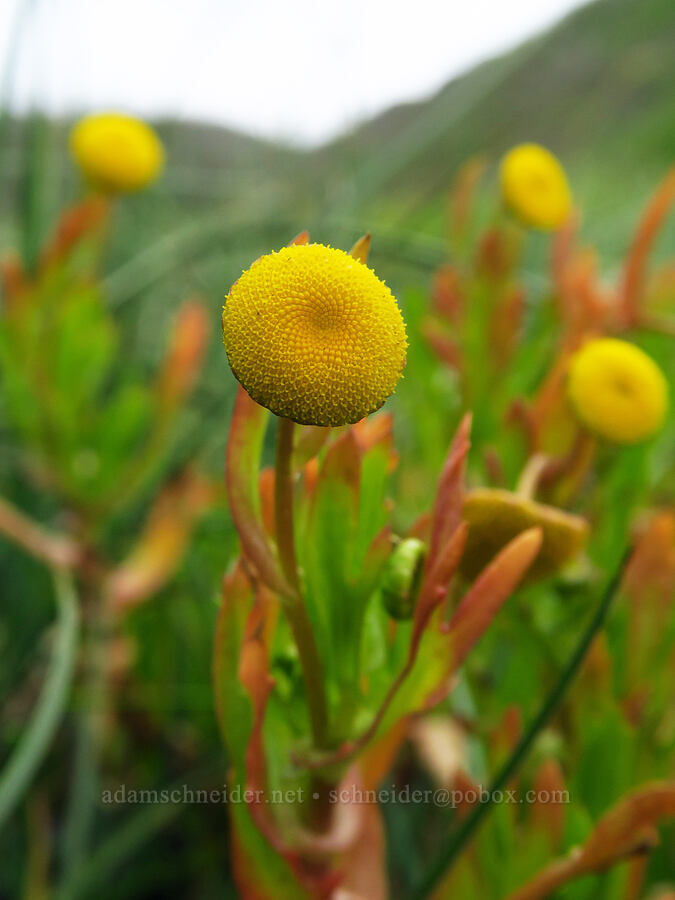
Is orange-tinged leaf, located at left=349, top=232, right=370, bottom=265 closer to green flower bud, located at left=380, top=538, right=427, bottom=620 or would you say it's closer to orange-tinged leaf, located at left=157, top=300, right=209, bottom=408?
green flower bud, located at left=380, top=538, right=427, bottom=620

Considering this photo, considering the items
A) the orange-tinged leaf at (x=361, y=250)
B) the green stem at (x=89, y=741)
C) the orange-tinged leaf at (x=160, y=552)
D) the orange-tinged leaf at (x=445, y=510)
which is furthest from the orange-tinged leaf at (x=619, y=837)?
the orange-tinged leaf at (x=160, y=552)

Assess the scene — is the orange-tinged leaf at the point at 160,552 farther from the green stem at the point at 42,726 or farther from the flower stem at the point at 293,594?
the flower stem at the point at 293,594

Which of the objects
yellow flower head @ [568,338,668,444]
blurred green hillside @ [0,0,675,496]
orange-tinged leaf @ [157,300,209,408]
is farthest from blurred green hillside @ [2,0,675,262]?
yellow flower head @ [568,338,668,444]

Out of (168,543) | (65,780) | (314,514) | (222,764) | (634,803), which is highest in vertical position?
(314,514)

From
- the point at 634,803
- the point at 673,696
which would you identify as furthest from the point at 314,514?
the point at 673,696

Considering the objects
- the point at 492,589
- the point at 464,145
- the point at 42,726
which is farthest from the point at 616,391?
the point at 464,145

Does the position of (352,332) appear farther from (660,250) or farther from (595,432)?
(660,250)
